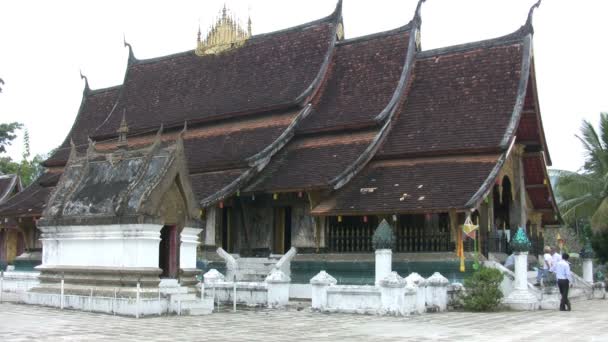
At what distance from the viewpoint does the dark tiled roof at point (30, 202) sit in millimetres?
25469

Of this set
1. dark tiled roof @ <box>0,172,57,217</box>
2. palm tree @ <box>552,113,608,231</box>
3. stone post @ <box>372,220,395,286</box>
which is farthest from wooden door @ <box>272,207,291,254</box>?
palm tree @ <box>552,113,608,231</box>

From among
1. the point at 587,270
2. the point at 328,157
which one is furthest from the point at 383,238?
the point at 587,270

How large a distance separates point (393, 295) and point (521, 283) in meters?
3.76

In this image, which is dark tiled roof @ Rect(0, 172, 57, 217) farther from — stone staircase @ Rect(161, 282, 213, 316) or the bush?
the bush

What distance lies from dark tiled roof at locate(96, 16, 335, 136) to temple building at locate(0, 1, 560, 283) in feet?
0.23

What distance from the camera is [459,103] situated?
2122 centimetres

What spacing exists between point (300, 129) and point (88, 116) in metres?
12.1

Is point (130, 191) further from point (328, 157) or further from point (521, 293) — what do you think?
point (521, 293)

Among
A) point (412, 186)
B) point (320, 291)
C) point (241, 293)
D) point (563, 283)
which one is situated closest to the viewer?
point (320, 291)

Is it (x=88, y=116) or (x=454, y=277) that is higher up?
(x=88, y=116)

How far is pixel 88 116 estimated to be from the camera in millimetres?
31062

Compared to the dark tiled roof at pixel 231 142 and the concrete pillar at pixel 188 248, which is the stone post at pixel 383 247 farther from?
the dark tiled roof at pixel 231 142

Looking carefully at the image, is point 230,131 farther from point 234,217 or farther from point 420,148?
point 420,148

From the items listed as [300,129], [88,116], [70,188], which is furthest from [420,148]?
[88,116]
